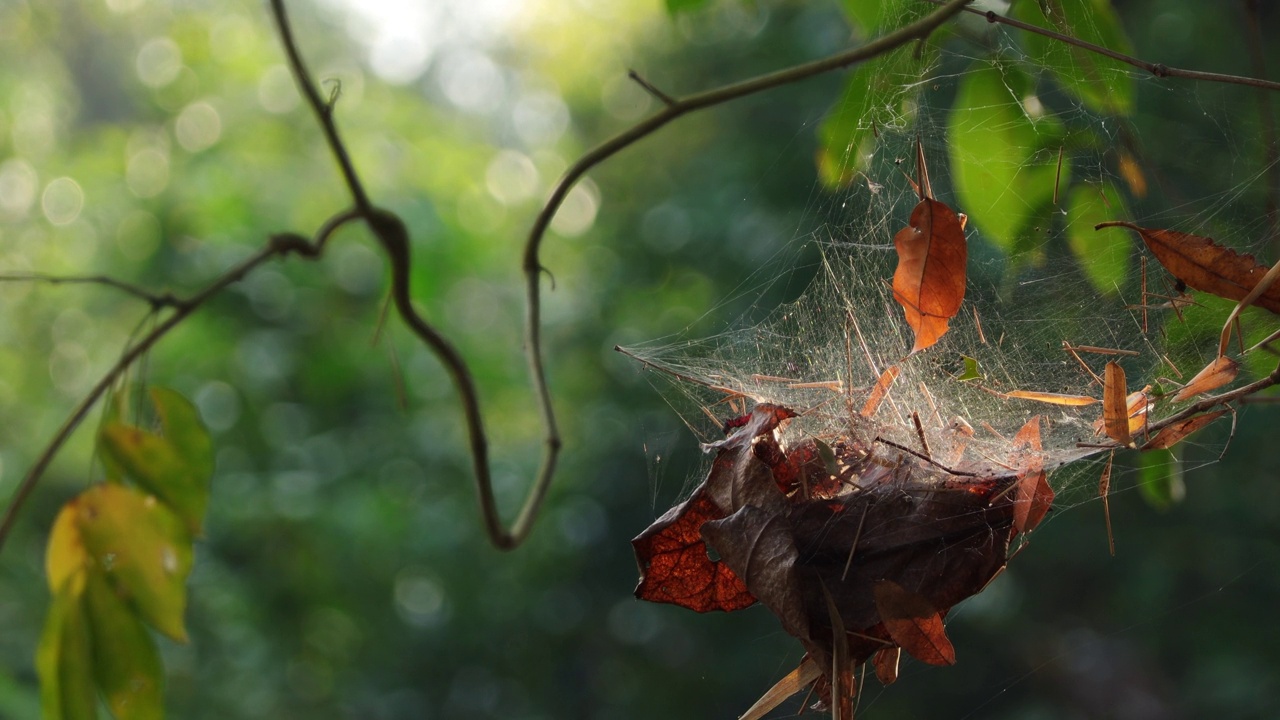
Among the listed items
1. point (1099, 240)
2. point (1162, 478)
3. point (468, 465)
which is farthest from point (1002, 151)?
point (468, 465)

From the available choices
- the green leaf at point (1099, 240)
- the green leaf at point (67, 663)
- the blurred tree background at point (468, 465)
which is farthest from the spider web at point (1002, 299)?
the blurred tree background at point (468, 465)

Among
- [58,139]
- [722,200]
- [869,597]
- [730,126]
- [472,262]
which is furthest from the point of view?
[58,139]

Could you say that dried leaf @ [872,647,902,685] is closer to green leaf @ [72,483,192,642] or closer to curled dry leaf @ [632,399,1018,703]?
curled dry leaf @ [632,399,1018,703]

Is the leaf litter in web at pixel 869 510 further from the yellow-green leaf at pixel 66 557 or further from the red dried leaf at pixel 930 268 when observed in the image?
the yellow-green leaf at pixel 66 557

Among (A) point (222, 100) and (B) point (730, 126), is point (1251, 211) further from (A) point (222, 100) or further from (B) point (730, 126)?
(A) point (222, 100)

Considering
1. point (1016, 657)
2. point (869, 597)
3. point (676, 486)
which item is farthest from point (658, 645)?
point (869, 597)

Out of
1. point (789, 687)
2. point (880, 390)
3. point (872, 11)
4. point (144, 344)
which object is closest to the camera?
point (144, 344)

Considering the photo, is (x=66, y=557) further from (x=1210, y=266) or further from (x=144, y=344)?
(x=1210, y=266)
